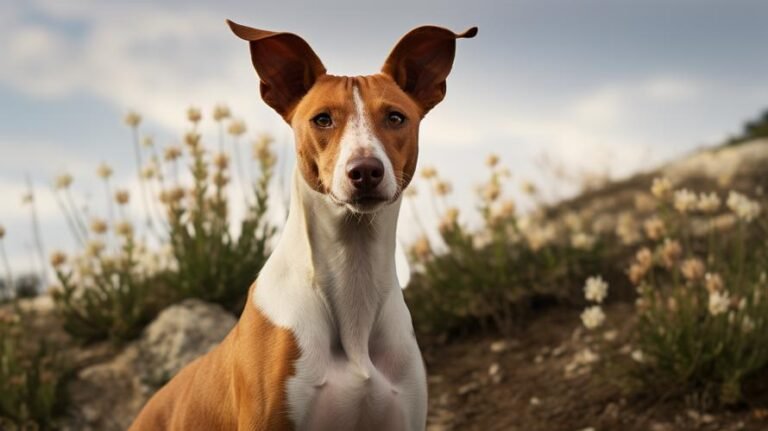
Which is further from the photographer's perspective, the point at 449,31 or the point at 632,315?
the point at 632,315

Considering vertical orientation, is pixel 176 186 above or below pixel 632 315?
above

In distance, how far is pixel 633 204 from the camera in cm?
1209

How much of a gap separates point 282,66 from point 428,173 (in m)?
3.57

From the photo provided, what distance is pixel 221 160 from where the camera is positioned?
23.9 feet

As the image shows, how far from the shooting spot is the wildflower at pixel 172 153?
714 centimetres

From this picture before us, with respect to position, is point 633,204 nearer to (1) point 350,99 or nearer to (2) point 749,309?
(2) point 749,309

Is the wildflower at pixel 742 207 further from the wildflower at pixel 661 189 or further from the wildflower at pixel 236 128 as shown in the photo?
the wildflower at pixel 236 128

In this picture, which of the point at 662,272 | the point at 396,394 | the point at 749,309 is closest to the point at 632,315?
the point at 662,272

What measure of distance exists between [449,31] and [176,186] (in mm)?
4070

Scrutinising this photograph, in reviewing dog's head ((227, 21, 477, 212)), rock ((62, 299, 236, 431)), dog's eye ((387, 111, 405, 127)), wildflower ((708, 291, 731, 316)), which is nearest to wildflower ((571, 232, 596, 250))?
wildflower ((708, 291, 731, 316))

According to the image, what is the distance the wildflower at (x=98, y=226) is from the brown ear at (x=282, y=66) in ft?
13.6

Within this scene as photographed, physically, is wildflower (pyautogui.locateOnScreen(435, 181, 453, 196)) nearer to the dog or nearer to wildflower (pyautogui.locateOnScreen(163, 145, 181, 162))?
wildflower (pyautogui.locateOnScreen(163, 145, 181, 162))

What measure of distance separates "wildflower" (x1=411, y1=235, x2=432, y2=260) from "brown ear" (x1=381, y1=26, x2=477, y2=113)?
11.7ft

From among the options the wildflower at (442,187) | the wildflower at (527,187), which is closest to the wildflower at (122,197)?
the wildflower at (442,187)
